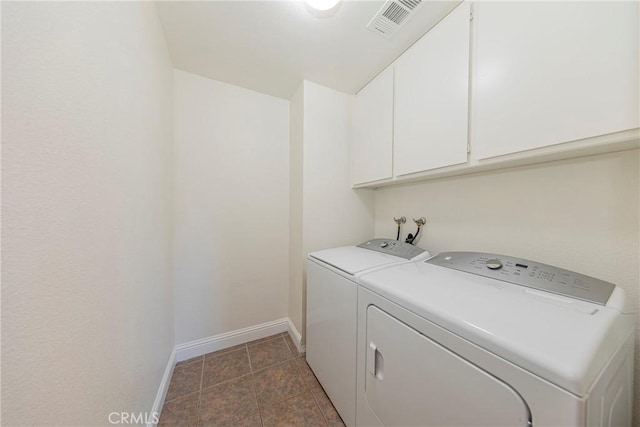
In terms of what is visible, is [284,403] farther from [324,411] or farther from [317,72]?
[317,72]

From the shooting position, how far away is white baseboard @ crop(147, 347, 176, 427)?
1.08 m

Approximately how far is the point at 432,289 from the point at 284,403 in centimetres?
122

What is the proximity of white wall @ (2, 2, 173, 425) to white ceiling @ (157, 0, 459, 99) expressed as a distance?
0.31 m

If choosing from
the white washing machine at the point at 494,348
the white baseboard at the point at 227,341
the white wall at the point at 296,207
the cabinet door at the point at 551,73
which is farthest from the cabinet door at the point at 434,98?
the white baseboard at the point at 227,341

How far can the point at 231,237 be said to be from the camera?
1.75m

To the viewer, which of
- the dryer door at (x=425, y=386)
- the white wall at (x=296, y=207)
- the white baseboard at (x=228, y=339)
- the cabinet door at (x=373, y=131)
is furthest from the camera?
the white wall at (x=296, y=207)

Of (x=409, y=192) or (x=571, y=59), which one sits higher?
(x=571, y=59)

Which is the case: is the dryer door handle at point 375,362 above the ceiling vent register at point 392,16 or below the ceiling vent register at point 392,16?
below

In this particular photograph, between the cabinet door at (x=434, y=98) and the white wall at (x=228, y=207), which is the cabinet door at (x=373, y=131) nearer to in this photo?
the cabinet door at (x=434, y=98)

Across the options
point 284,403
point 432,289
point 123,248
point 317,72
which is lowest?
point 284,403

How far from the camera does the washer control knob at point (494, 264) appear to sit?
90 cm

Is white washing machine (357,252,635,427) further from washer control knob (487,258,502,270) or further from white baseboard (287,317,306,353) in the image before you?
white baseboard (287,317,306,353)

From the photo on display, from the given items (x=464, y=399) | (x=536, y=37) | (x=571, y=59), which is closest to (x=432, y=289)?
(x=464, y=399)

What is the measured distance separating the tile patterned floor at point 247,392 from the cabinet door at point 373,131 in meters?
1.59
